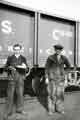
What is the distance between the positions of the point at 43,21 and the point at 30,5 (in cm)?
36

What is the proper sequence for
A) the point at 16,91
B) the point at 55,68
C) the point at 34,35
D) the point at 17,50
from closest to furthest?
1. the point at 17,50
2. the point at 16,91
3. the point at 55,68
4. the point at 34,35

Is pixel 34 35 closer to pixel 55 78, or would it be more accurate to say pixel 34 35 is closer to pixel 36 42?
pixel 36 42

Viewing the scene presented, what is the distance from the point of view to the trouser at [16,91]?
2.55m

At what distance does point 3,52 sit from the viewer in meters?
2.64

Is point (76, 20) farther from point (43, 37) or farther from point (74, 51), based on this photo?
point (43, 37)

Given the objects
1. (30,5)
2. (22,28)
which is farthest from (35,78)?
(30,5)

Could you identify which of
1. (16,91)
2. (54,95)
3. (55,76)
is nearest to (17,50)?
(16,91)

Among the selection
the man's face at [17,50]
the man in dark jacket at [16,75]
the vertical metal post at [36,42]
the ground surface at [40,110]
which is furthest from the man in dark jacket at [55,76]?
the man's face at [17,50]

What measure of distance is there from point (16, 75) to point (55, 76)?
23.0 inches

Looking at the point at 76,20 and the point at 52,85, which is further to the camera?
the point at 76,20

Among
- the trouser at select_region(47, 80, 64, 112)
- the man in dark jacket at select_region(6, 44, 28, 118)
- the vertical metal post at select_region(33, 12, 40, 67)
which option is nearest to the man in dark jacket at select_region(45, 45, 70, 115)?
the trouser at select_region(47, 80, 64, 112)

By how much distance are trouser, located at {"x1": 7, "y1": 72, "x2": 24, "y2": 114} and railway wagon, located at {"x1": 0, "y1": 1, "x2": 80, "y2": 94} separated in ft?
0.56

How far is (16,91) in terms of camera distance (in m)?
2.65

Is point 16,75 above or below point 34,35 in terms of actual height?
below
